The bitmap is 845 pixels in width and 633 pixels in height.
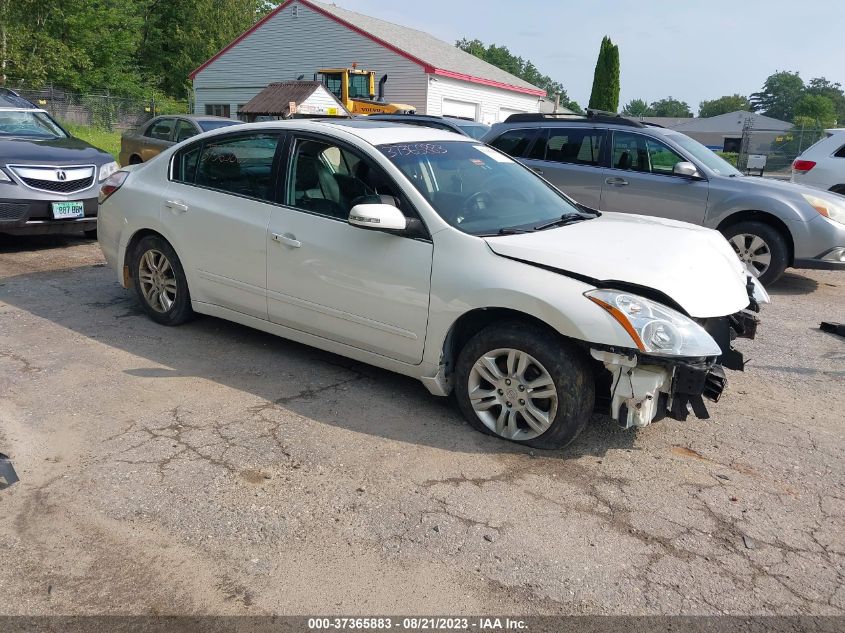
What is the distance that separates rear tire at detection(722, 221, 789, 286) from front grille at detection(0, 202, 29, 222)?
7839mm

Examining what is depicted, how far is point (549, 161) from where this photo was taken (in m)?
9.09

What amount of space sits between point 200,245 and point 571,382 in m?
2.96

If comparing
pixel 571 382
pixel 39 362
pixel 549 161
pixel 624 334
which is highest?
pixel 549 161

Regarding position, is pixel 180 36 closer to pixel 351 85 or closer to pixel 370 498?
pixel 351 85

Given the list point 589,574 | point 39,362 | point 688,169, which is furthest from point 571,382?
point 688,169

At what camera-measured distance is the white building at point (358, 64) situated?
98.0ft

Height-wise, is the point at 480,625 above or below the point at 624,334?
below

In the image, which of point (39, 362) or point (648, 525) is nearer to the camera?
point (648, 525)

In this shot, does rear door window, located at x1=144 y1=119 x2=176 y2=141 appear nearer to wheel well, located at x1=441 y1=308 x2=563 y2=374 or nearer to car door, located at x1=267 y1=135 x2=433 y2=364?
car door, located at x1=267 y1=135 x2=433 y2=364

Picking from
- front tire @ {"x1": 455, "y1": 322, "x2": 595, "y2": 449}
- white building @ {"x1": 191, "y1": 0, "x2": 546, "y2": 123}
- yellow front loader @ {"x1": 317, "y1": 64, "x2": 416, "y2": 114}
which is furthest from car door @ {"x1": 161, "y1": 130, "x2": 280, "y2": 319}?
white building @ {"x1": 191, "y1": 0, "x2": 546, "y2": 123}

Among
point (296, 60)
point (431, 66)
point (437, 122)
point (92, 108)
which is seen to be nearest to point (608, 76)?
point (431, 66)

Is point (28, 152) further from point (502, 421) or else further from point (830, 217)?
point (830, 217)

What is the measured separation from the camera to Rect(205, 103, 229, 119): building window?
118ft

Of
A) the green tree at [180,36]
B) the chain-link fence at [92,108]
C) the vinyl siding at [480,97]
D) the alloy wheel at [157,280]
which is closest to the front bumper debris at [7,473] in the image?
the alloy wheel at [157,280]
